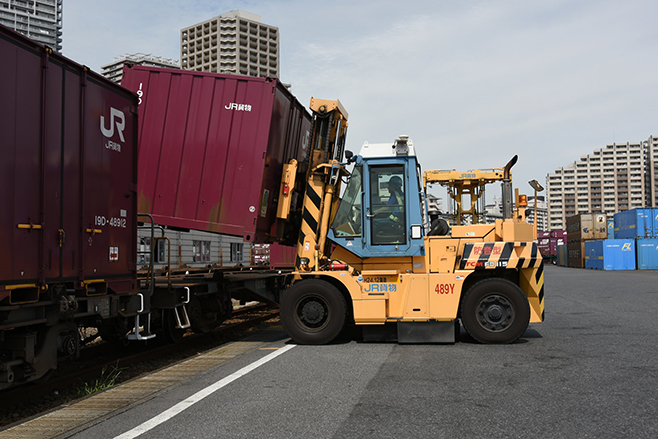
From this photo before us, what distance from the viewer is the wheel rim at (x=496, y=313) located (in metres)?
7.70

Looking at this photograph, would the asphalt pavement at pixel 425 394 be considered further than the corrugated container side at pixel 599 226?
No

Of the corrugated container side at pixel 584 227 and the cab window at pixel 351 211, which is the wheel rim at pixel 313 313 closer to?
the cab window at pixel 351 211

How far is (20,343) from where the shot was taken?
504cm

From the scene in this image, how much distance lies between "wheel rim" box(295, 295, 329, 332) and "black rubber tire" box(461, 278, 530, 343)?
2.03 m

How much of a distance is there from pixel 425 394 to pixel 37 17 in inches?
7182

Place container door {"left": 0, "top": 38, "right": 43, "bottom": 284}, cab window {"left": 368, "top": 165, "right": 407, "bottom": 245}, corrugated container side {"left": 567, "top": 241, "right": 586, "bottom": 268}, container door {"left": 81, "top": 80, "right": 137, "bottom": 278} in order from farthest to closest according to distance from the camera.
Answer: corrugated container side {"left": 567, "top": 241, "right": 586, "bottom": 268}, cab window {"left": 368, "top": 165, "right": 407, "bottom": 245}, container door {"left": 81, "top": 80, "right": 137, "bottom": 278}, container door {"left": 0, "top": 38, "right": 43, "bottom": 284}

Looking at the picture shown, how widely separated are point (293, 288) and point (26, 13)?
585ft

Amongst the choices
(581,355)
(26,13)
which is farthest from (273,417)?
(26,13)

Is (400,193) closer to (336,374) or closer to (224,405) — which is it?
(336,374)

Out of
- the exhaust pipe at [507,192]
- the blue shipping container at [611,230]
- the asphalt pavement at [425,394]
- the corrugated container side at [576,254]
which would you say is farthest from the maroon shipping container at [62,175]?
the corrugated container side at [576,254]

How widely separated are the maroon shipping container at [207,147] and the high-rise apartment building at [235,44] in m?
144

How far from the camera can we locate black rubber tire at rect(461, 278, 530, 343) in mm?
7646

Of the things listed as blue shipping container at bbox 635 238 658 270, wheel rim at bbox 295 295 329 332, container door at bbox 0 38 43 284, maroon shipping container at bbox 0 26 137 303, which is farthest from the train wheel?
blue shipping container at bbox 635 238 658 270

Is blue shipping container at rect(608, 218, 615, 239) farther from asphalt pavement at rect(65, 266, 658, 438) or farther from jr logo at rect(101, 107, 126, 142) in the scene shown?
jr logo at rect(101, 107, 126, 142)
